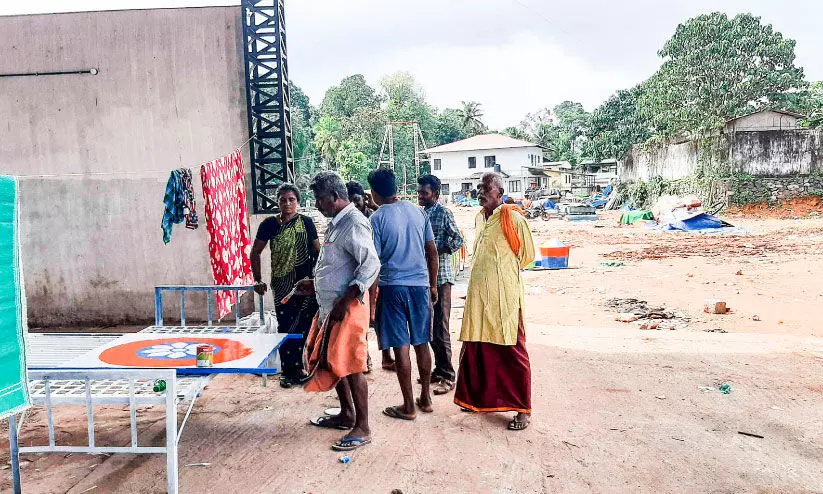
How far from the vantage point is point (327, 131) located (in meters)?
46.8

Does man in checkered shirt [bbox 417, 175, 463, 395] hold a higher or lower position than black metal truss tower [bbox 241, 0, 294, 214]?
lower

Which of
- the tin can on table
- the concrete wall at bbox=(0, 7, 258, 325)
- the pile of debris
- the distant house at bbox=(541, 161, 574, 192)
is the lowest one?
the pile of debris

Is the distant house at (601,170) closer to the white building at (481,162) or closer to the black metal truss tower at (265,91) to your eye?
the white building at (481,162)

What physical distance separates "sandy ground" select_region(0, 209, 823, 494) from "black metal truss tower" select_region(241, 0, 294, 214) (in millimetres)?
2751

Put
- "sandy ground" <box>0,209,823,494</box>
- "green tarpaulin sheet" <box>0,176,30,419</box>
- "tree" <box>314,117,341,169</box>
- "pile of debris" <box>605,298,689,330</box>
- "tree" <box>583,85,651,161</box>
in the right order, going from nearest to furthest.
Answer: "green tarpaulin sheet" <box>0,176,30,419</box>, "sandy ground" <box>0,209,823,494</box>, "pile of debris" <box>605,298,689,330</box>, "tree" <box>583,85,651,161</box>, "tree" <box>314,117,341,169</box>

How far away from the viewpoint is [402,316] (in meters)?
4.36

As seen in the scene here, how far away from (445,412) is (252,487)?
1647 millimetres

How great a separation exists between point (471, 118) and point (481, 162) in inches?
528

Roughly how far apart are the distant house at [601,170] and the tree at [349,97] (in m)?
20.1

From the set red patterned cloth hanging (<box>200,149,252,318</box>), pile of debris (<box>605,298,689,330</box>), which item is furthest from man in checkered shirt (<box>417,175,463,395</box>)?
pile of debris (<box>605,298,689,330</box>)

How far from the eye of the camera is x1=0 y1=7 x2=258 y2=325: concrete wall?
7.61m

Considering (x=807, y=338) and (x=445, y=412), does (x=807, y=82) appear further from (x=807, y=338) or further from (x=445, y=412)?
(x=445, y=412)

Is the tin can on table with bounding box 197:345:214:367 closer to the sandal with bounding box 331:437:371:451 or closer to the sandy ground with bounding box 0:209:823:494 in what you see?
the sandy ground with bounding box 0:209:823:494

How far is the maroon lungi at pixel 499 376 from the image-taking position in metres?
4.38
